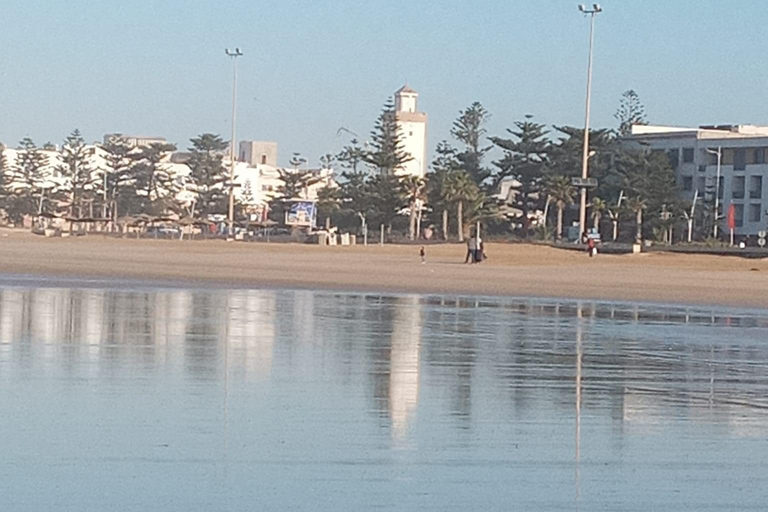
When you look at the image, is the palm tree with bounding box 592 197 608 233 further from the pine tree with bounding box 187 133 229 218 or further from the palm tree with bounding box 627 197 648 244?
the pine tree with bounding box 187 133 229 218

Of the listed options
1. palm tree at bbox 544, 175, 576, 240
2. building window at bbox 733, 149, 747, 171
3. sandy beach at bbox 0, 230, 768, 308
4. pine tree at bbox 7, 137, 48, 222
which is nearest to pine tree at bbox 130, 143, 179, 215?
pine tree at bbox 7, 137, 48, 222

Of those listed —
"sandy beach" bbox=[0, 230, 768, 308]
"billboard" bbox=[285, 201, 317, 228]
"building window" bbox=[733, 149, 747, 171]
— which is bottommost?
"sandy beach" bbox=[0, 230, 768, 308]

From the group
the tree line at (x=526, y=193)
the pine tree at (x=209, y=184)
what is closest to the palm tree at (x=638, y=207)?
the tree line at (x=526, y=193)

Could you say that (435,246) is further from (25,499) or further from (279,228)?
(25,499)

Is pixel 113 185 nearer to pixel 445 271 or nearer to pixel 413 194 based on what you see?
pixel 413 194

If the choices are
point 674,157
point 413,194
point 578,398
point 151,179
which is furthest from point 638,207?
point 578,398

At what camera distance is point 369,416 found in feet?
37.3

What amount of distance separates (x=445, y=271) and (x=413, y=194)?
50901mm

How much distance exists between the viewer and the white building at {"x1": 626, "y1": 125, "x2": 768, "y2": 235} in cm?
10288

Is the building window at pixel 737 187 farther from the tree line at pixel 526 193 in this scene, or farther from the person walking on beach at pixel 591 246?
the person walking on beach at pixel 591 246

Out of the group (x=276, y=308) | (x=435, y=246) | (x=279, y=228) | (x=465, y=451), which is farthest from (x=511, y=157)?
(x=465, y=451)

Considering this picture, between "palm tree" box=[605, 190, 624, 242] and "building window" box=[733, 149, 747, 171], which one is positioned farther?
"building window" box=[733, 149, 747, 171]

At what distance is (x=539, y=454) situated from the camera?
31.5 feet

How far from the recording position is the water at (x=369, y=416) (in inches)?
321
